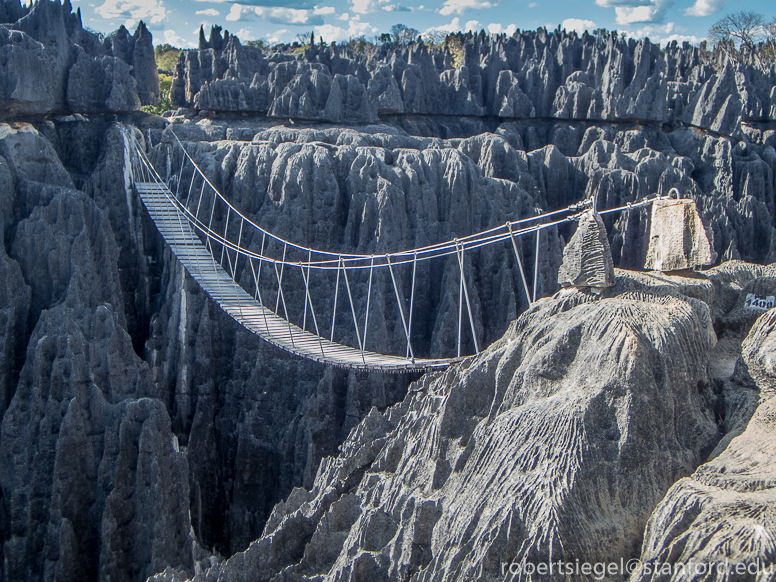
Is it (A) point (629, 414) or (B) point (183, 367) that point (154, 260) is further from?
(A) point (629, 414)

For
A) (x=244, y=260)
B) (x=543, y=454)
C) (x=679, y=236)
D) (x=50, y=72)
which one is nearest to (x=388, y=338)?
(x=244, y=260)

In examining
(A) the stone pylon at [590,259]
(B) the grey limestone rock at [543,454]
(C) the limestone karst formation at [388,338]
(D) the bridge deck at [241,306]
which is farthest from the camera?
(D) the bridge deck at [241,306]

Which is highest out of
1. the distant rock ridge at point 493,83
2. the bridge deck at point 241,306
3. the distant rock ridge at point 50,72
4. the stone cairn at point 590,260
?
the distant rock ridge at point 493,83

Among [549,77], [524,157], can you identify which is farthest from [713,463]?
[549,77]

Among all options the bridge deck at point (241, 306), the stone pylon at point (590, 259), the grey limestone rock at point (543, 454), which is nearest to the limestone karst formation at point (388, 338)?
the grey limestone rock at point (543, 454)

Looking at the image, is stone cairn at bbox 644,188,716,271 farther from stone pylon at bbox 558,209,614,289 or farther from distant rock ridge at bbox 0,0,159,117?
distant rock ridge at bbox 0,0,159,117

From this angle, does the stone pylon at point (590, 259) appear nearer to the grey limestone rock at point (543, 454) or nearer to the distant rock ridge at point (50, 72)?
the grey limestone rock at point (543, 454)
